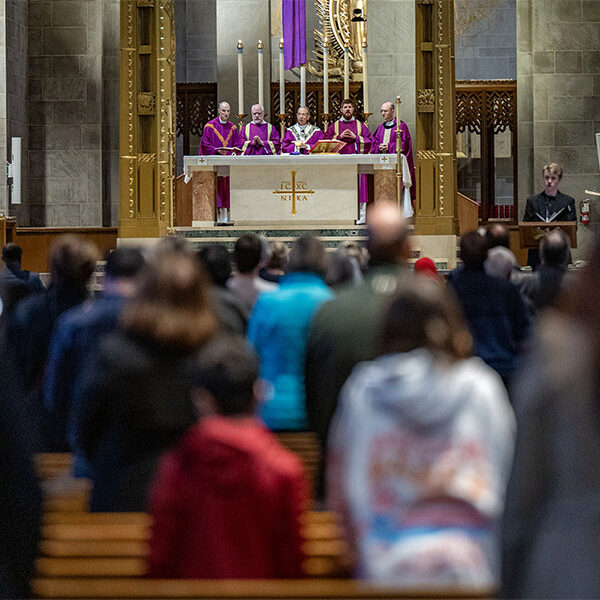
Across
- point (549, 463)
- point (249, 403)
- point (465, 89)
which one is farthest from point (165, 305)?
point (465, 89)

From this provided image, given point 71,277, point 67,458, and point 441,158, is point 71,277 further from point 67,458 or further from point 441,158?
point 441,158

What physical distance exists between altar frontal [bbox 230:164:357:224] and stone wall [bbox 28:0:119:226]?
508cm

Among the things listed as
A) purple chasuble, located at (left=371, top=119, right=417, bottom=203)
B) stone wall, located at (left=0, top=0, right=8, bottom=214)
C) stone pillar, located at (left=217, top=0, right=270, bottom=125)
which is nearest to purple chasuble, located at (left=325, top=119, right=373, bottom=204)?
purple chasuble, located at (left=371, top=119, right=417, bottom=203)

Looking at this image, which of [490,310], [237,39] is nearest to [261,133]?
[237,39]

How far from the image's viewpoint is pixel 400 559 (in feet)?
9.41

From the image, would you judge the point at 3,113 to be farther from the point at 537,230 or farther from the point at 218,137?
the point at 537,230

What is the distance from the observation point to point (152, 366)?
11.5 ft

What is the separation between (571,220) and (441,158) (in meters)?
3.37

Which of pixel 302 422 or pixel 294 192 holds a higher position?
pixel 294 192

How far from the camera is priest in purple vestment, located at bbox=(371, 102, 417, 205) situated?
659 inches

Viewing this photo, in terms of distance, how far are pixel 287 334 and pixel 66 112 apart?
1525 centimetres

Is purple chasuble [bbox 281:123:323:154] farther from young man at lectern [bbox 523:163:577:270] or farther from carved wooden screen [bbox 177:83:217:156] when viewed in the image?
young man at lectern [bbox 523:163:577:270]

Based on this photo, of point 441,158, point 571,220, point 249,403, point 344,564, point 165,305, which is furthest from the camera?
point 441,158

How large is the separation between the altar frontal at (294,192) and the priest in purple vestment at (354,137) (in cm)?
57
